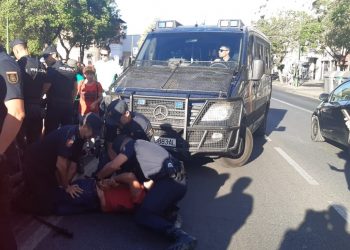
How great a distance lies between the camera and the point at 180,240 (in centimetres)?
384

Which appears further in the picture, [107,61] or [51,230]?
[107,61]

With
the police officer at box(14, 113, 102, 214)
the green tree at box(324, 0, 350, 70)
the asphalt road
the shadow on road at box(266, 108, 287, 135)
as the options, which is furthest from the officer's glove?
the green tree at box(324, 0, 350, 70)

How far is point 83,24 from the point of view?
4269cm

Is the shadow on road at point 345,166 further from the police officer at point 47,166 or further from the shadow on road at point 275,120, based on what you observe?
the police officer at point 47,166

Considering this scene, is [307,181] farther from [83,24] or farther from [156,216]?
[83,24]

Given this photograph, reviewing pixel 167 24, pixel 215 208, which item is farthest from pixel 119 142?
pixel 167 24

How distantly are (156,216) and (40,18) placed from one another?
35110 millimetres

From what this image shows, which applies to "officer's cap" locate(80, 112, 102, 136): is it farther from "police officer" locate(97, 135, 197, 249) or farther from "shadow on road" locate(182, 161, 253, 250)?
"shadow on road" locate(182, 161, 253, 250)

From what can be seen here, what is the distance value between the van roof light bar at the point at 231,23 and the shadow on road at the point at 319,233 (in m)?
3.81

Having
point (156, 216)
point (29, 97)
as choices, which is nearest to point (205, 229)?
point (156, 216)

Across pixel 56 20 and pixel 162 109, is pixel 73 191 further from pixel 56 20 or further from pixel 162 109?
pixel 56 20

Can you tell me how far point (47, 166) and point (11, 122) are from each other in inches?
74.2

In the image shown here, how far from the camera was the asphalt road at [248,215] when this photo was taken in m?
4.12

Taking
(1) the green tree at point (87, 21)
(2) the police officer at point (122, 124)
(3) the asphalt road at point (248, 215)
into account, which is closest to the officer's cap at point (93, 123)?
(2) the police officer at point (122, 124)
